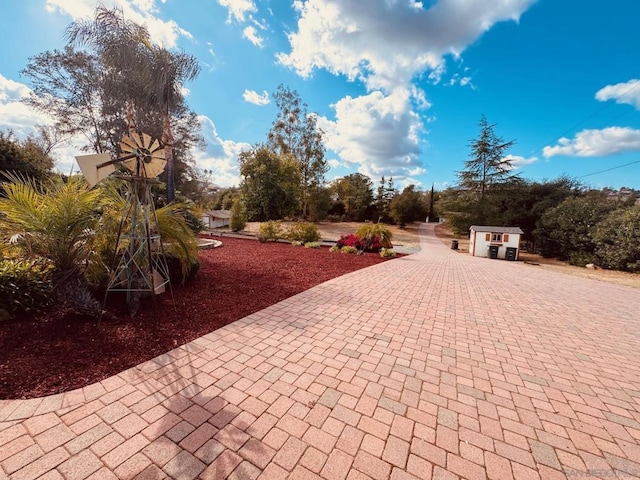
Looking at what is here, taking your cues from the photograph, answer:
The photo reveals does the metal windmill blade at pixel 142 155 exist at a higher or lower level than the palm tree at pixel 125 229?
higher

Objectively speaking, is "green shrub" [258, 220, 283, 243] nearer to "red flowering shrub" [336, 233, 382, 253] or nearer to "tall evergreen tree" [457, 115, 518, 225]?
"red flowering shrub" [336, 233, 382, 253]

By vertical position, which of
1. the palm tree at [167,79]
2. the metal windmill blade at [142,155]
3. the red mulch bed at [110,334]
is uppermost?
the palm tree at [167,79]

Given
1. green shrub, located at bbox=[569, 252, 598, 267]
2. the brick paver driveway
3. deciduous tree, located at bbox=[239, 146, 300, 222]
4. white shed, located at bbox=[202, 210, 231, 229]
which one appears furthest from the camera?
deciduous tree, located at bbox=[239, 146, 300, 222]

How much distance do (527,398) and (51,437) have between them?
3.65 meters

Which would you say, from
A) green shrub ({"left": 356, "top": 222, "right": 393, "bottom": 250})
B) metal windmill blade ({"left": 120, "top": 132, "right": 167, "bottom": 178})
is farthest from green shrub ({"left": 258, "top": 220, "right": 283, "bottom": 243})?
metal windmill blade ({"left": 120, "top": 132, "right": 167, "bottom": 178})

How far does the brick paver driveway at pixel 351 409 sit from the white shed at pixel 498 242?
11075mm

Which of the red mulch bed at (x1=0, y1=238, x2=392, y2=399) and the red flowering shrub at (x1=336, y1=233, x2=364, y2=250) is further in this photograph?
the red flowering shrub at (x1=336, y1=233, x2=364, y2=250)

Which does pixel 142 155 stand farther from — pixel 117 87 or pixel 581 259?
pixel 581 259

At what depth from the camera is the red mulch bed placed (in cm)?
211

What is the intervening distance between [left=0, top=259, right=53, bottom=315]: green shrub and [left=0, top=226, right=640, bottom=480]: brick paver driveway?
66.4 inches

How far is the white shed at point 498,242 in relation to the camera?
13.2 m

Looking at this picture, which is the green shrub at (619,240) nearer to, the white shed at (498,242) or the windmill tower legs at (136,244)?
the white shed at (498,242)

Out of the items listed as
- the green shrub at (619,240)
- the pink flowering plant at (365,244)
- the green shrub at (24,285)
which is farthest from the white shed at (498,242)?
the green shrub at (24,285)

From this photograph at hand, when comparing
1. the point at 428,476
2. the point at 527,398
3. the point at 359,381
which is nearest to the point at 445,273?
the point at 527,398
